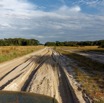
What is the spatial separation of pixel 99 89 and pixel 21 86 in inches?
139

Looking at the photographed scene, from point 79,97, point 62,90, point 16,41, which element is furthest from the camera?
point 16,41

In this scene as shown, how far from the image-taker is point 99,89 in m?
12.9

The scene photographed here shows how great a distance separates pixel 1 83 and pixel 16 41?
16242 centimetres

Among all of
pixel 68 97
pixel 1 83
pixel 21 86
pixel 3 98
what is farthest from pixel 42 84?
pixel 3 98

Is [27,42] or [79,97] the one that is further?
[27,42]

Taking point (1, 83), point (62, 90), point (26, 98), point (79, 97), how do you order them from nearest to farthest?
point (26, 98) → point (79, 97) → point (62, 90) → point (1, 83)

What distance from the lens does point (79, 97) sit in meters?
11.0

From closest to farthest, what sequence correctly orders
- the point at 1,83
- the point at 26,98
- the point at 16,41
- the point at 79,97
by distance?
the point at 26,98 → the point at 79,97 → the point at 1,83 → the point at 16,41

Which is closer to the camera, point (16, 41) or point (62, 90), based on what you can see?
point (62, 90)

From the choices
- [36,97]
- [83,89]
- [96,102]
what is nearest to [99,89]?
[83,89]

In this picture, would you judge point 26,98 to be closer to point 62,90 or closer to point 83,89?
point 62,90

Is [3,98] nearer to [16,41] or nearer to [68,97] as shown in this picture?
[68,97]

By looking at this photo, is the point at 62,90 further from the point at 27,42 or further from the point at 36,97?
the point at 27,42

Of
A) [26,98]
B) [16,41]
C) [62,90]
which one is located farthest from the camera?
[16,41]
